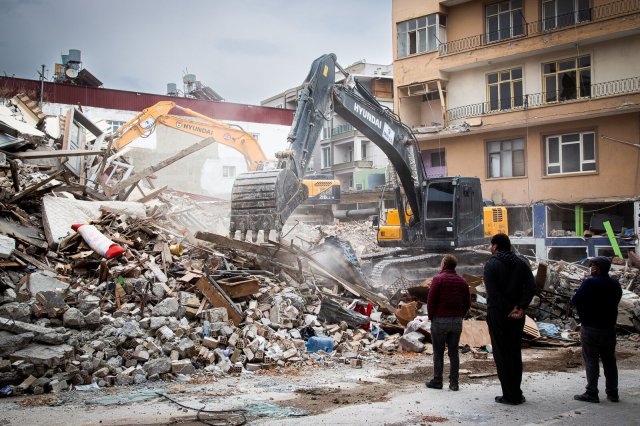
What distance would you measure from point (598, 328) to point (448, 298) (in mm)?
1666

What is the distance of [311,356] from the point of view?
29.3 feet

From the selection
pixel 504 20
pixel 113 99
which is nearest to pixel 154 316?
pixel 504 20

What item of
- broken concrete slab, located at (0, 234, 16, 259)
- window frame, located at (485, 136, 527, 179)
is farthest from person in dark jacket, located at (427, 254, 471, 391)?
window frame, located at (485, 136, 527, 179)

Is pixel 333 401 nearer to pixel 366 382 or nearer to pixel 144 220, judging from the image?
pixel 366 382

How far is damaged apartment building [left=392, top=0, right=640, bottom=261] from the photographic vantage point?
25062mm

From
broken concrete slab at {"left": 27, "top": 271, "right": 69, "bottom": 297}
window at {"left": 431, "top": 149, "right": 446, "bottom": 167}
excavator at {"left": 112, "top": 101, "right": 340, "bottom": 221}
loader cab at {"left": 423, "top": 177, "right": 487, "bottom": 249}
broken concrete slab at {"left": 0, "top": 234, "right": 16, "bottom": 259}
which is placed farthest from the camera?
window at {"left": 431, "top": 149, "right": 446, "bottom": 167}

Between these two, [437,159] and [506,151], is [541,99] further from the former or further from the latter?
[437,159]

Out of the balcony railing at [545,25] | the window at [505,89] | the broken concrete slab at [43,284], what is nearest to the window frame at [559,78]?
the window at [505,89]

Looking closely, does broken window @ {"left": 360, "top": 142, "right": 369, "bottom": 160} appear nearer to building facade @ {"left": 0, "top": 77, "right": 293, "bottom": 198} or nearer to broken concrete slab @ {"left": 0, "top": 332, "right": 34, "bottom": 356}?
building facade @ {"left": 0, "top": 77, "right": 293, "bottom": 198}

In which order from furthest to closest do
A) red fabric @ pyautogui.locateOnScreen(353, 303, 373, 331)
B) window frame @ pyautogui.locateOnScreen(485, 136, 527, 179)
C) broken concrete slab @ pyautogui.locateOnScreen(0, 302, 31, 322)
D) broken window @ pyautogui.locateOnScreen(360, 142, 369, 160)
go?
broken window @ pyautogui.locateOnScreen(360, 142, 369, 160)
window frame @ pyautogui.locateOnScreen(485, 136, 527, 179)
red fabric @ pyautogui.locateOnScreen(353, 303, 373, 331)
broken concrete slab @ pyautogui.locateOnScreen(0, 302, 31, 322)

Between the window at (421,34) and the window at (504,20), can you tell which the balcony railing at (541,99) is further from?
the window at (421,34)

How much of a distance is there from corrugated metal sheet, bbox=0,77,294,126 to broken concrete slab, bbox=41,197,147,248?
22.3 metres

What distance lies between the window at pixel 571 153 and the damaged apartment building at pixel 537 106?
45mm

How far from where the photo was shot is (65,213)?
1153 centimetres
